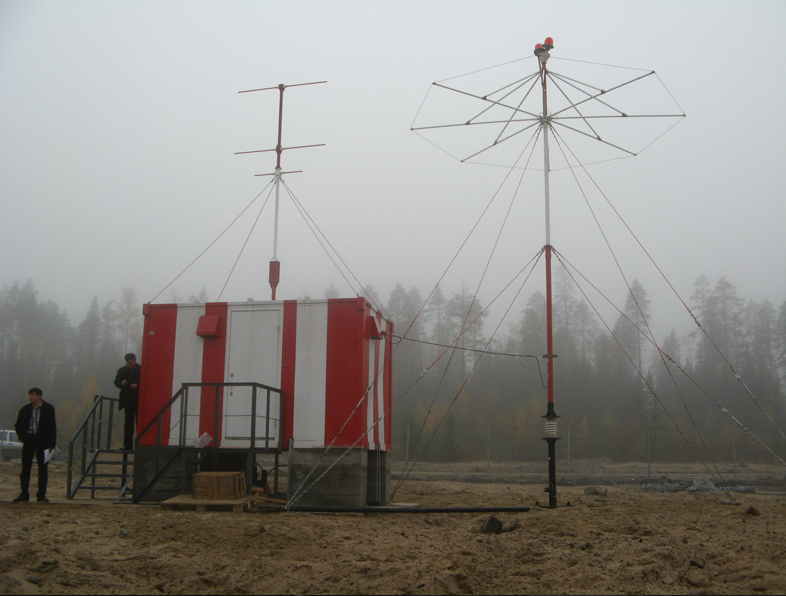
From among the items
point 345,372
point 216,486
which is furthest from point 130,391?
point 345,372

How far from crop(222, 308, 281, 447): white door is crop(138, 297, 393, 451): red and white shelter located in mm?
18

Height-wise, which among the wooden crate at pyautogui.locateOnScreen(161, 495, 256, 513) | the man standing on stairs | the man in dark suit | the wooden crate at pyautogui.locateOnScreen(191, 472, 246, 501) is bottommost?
the wooden crate at pyautogui.locateOnScreen(161, 495, 256, 513)

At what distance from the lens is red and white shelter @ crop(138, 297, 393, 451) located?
38.1 ft

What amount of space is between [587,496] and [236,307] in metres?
9.36

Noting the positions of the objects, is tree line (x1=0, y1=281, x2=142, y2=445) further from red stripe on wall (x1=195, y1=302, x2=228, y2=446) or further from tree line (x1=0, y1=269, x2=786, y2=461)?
red stripe on wall (x1=195, y1=302, x2=228, y2=446)

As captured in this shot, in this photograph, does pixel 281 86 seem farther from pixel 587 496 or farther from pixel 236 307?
pixel 587 496

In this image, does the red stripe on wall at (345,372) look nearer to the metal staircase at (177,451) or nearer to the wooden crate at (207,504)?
the metal staircase at (177,451)

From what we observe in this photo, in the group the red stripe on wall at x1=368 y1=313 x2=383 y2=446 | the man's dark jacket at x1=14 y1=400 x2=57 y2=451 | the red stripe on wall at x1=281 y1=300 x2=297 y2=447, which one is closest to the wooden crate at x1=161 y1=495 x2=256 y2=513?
the red stripe on wall at x1=281 y1=300 x2=297 y2=447

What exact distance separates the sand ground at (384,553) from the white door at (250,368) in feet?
6.90

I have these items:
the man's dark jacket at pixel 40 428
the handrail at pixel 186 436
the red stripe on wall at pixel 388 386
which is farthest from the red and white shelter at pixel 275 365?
the man's dark jacket at pixel 40 428

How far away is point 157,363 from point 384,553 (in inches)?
284

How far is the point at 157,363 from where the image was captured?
1263cm

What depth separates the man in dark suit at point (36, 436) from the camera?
10755 millimetres

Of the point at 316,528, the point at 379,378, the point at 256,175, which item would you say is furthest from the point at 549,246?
the point at 256,175
